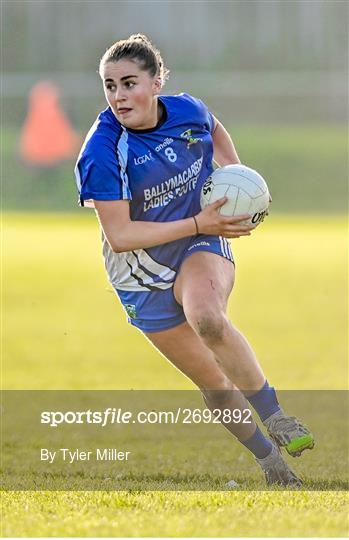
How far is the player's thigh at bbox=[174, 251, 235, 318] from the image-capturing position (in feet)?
20.4

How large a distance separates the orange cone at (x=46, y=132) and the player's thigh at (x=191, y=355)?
82.9 ft

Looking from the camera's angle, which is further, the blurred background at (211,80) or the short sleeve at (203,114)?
the blurred background at (211,80)

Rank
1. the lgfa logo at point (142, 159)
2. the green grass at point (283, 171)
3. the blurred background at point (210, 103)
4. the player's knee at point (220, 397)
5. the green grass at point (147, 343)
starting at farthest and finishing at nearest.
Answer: the green grass at point (283, 171), the blurred background at point (210, 103), the player's knee at point (220, 397), the lgfa logo at point (142, 159), the green grass at point (147, 343)

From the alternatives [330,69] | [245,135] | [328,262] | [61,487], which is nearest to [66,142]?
[245,135]

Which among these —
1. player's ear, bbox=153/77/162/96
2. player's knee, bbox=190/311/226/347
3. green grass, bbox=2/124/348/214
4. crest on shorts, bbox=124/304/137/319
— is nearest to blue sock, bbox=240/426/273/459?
player's knee, bbox=190/311/226/347

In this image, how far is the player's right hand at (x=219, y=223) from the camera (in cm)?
630

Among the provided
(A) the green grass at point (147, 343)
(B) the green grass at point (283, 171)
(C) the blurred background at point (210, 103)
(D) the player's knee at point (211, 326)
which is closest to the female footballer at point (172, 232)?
(D) the player's knee at point (211, 326)

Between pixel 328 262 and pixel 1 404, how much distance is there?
11.7 metres

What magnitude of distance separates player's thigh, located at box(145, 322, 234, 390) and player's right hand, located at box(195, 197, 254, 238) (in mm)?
638

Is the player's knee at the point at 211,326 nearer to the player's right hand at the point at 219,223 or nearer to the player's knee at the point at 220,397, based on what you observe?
the player's right hand at the point at 219,223

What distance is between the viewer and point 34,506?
5855 mm

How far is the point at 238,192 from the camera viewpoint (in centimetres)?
641

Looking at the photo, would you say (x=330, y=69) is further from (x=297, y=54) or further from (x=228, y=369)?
(x=228, y=369)

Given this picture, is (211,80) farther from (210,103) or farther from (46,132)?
(46,132)
